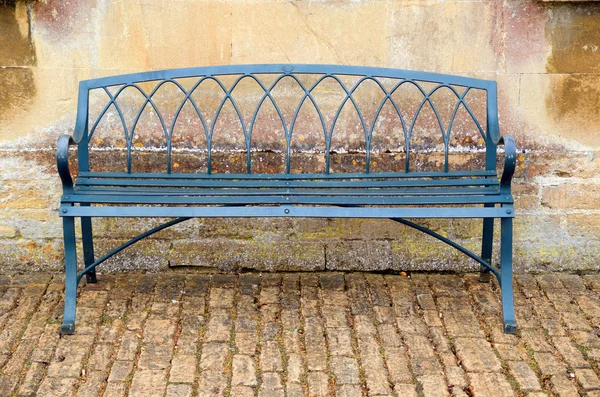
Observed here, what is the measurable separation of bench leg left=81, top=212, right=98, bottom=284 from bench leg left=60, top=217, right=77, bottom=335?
0.35m

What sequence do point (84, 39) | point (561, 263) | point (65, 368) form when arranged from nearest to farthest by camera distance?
1. point (65, 368)
2. point (84, 39)
3. point (561, 263)

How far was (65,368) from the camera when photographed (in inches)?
134

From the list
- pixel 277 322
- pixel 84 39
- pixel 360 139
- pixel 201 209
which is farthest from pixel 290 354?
pixel 84 39

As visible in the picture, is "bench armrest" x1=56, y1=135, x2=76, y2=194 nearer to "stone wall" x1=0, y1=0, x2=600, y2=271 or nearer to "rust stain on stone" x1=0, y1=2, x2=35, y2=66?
"stone wall" x1=0, y1=0, x2=600, y2=271

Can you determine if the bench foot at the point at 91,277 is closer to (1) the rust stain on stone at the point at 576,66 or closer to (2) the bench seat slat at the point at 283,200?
(2) the bench seat slat at the point at 283,200

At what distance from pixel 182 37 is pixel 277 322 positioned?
1.74 meters

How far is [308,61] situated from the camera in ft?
14.5

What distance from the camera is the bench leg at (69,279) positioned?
3742mm

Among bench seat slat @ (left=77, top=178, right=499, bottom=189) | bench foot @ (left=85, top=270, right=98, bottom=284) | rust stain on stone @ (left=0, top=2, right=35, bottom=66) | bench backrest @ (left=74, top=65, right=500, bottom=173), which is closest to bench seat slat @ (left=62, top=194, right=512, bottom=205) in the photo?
bench seat slat @ (left=77, top=178, right=499, bottom=189)

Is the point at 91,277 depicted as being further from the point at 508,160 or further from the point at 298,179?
the point at 508,160

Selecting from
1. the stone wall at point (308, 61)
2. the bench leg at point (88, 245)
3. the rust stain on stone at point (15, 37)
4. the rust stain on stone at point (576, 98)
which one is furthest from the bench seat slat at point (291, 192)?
the rust stain on stone at point (15, 37)

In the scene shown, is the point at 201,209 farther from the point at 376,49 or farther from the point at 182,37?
the point at 376,49

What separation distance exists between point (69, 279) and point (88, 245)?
0.43 m

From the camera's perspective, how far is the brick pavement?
3312mm
